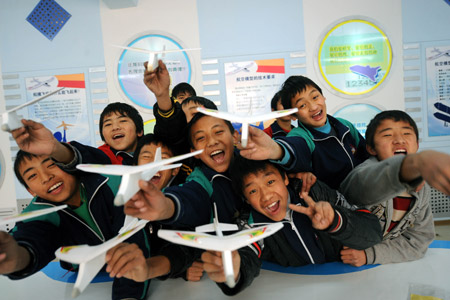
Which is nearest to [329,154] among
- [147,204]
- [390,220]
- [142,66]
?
[390,220]

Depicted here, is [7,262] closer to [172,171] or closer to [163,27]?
[172,171]

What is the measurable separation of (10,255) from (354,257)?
128cm

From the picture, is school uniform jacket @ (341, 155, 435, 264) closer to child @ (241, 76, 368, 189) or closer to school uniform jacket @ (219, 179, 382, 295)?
school uniform jacket @ (219, 179, 382, 295)

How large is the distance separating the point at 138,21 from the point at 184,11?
21.3 inches

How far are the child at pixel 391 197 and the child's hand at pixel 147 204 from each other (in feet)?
2.51

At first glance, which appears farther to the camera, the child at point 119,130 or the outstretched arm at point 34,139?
the child at point 119,130

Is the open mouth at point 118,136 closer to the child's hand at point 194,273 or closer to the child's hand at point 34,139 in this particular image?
the child's hand at point 34,139

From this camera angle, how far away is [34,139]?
1065 mm

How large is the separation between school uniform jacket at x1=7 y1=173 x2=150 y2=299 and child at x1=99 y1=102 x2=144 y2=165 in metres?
0.54

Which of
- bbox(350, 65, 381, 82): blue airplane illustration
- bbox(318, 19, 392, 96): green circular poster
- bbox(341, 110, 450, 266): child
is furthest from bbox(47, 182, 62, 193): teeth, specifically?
bbox(350, 65, 381, 82): blue airplane illustration

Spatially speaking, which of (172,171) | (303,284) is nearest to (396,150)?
(303,284)

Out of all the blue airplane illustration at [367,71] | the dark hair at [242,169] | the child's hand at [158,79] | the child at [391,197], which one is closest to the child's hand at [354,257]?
the child at [391,197]

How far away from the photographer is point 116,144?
6.12 feet

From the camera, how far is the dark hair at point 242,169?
1.23 metres
